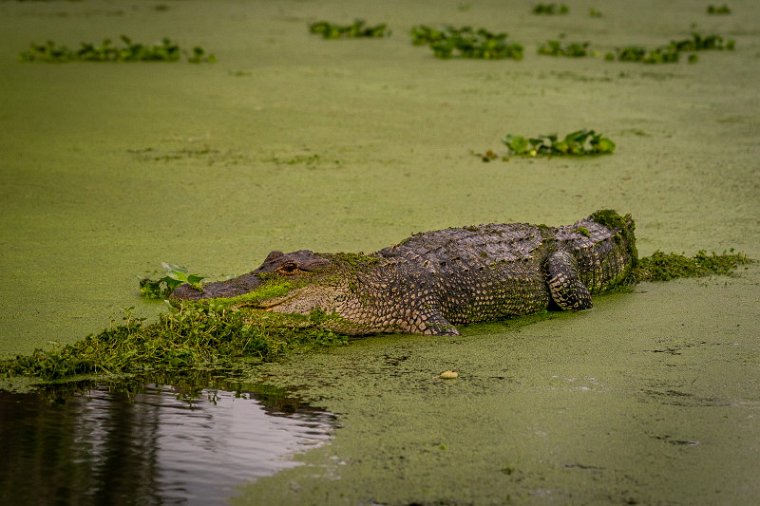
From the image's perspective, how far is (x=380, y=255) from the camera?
15.5 ft

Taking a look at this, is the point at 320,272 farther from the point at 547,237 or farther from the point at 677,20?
the point at 677,20

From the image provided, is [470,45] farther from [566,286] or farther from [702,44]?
[566,286]

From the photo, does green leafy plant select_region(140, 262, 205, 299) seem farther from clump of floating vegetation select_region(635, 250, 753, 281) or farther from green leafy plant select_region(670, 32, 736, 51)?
green leafy plant select_region(670, 32, 736, 51)

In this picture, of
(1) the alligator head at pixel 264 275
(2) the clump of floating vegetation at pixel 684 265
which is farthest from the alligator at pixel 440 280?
(2) the clump of floating vegetation at pixel 684 265

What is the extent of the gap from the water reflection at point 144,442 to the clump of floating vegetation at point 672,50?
27.9 feet

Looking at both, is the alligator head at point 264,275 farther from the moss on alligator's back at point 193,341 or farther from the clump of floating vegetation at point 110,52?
the clump of floating vegetation at point 110,52

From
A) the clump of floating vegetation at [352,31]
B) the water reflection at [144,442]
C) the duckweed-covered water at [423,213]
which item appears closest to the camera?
the water reflection at [144,442]

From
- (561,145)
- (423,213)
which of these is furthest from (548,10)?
(423,213)

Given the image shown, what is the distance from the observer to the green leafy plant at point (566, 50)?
38.4 ft

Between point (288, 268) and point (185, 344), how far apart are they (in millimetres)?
551

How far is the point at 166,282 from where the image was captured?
4793mm

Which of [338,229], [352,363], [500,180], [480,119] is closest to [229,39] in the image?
[480,119]

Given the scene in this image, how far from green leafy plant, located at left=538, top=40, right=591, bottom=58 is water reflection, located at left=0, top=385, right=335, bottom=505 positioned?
338 inches

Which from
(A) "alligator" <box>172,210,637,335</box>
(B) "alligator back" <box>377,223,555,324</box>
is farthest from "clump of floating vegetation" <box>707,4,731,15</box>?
(B) "alligator back" <box>377,223,555,324</box>
